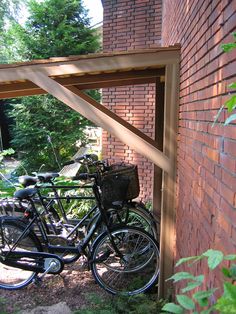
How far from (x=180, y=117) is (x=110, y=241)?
5.06ft

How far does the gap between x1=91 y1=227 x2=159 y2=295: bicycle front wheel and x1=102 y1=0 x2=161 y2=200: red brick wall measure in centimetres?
324

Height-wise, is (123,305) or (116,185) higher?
(116,185)

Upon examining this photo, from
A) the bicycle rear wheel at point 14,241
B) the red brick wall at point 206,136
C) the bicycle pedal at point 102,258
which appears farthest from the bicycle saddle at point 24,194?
the red brick wall at point 206,136

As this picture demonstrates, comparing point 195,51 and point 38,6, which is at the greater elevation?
point 38,6

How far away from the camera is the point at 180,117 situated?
119 inches

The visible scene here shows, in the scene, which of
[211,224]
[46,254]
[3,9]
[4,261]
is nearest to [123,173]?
[46,254]

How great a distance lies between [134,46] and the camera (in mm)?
7133

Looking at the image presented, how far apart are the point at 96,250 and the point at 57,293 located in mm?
633

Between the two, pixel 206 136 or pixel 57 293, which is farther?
pixel 57 293

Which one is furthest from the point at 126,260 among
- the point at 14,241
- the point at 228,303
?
the point at 228,303

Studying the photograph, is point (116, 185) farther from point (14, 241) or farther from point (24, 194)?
point (14, 241)

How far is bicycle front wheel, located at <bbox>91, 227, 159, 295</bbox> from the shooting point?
3.61m

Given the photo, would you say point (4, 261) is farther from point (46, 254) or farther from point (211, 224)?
point (211, 224)

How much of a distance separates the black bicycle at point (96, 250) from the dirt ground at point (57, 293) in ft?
0.35
